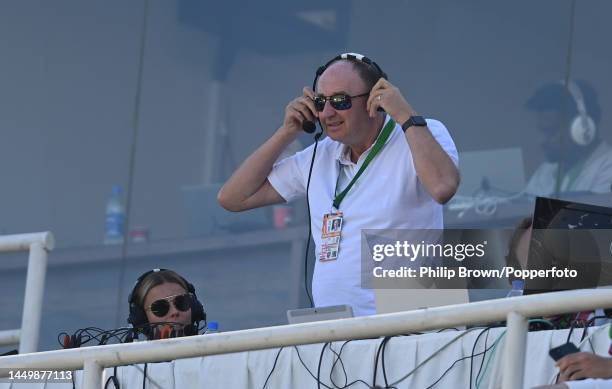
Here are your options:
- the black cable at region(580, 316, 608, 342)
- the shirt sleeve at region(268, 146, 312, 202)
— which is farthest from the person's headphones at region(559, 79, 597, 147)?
the black cable at region(580, 316, 608, 342)

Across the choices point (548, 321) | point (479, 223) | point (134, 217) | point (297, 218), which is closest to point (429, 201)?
point (548, 321)

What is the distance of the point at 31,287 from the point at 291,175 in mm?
1025

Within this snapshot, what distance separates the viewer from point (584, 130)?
793 cm

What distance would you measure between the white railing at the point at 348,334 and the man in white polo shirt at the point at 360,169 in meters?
1.16

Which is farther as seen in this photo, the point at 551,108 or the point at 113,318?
the point at 113,318

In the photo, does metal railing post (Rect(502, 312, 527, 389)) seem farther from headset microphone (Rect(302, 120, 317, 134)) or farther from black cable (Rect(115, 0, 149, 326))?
black cable (Rect(115, 0, 149, 326))

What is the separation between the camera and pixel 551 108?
806cm

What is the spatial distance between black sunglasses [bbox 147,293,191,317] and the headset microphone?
0.68 metres

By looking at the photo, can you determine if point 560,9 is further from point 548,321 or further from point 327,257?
point 548,321

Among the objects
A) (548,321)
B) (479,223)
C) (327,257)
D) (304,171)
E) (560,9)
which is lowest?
(548,321)

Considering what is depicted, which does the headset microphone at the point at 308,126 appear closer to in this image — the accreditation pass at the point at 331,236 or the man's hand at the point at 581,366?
the accreditation pass at the point at 331,236

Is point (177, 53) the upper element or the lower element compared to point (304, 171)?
upper

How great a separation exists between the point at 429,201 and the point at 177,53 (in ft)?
14.3

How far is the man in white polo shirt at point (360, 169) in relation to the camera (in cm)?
484
